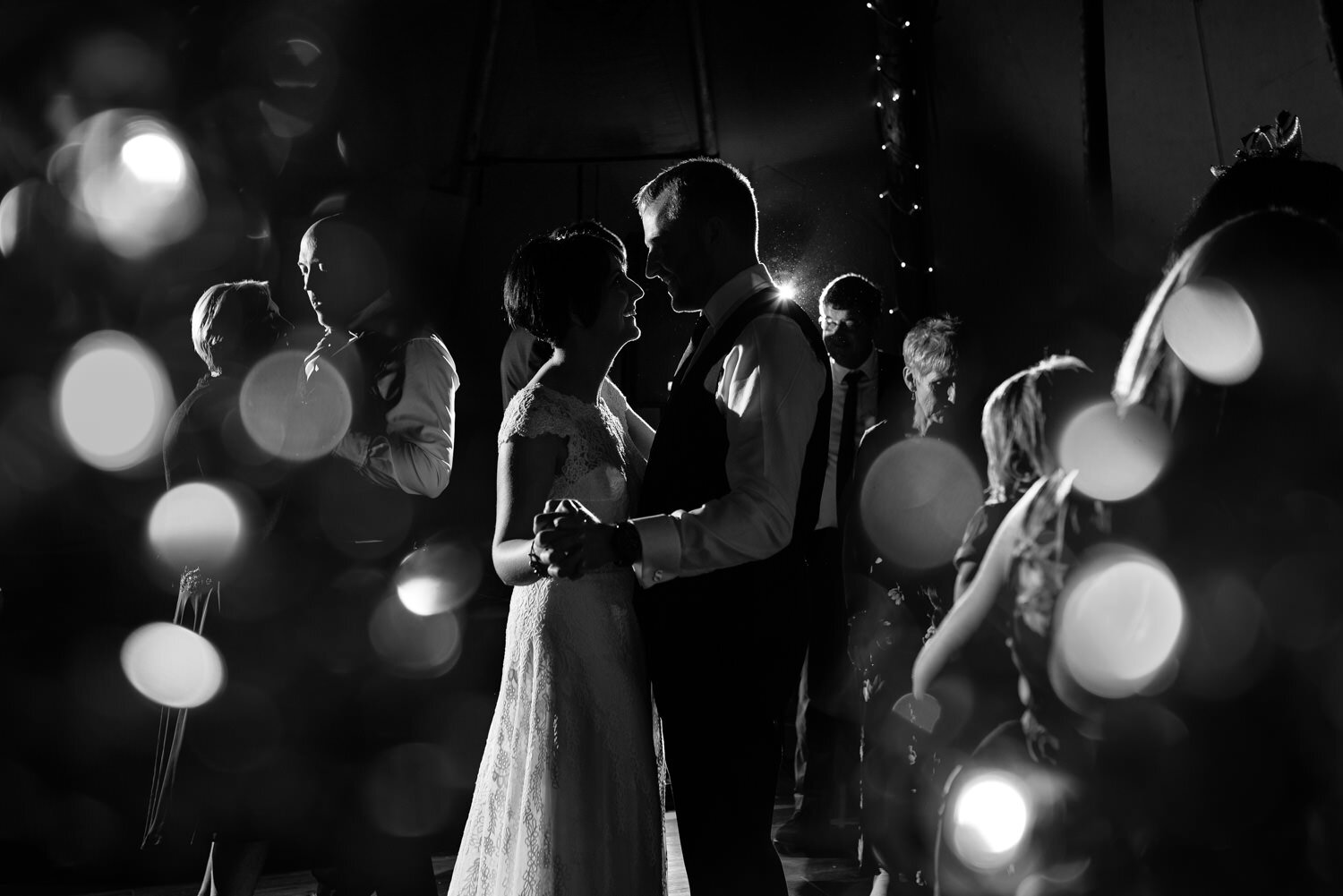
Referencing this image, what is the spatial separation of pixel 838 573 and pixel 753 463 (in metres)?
1.91

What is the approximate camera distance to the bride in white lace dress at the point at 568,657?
1.73 metres

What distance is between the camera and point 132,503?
3.72 metres

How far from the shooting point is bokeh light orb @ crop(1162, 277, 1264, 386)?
32.4 inches

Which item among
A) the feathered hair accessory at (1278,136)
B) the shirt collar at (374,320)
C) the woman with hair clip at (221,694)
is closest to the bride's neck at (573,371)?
the shirt collar at (374,320)

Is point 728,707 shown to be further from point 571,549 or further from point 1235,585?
point 1235,585

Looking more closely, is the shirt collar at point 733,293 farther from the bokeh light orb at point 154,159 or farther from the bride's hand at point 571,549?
the bokeh light orb at point 154,159

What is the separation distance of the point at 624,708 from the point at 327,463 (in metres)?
0.86

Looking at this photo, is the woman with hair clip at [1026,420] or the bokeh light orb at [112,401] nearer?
the woman with hair clip at [1026,420]

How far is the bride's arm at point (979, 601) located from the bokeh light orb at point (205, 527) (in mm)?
1566

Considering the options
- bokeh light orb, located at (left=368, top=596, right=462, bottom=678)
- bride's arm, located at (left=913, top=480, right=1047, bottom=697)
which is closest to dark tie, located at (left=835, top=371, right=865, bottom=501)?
bokeh light orb, located at (left=368, top=596, right=462, bottom=678)

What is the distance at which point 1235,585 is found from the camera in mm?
832

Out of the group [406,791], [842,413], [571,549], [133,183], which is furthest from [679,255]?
[133,183]

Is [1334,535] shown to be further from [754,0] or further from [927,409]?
[754,0]

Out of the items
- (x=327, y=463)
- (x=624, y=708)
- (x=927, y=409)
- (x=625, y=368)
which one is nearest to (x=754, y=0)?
(x=625, y=368)
